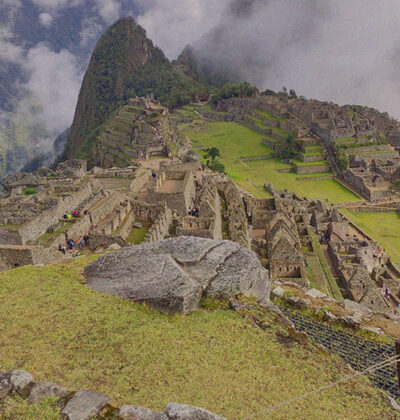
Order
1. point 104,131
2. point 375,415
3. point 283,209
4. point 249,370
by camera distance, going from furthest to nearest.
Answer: point 104,131 < point 283,209 < point 249,370 < point 375,415

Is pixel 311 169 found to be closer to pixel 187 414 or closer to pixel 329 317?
pixel 329 317

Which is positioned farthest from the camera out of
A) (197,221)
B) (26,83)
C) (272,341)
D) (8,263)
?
(26,83)

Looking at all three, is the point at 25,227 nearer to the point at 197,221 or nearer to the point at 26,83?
the point at 197,221

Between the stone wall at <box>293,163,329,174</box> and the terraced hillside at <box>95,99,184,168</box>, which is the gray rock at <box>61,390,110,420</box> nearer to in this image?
the terraced hillside at <box>95,99,184,168</box>

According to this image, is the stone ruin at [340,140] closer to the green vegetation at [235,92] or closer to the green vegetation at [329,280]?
→ the green vegetation at [235,92]

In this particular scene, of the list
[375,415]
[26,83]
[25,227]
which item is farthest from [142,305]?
[26,83]

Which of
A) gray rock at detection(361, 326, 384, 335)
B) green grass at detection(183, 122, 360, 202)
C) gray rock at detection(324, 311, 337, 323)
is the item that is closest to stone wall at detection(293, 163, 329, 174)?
green grass at detection(183, 122, 360, 202)
